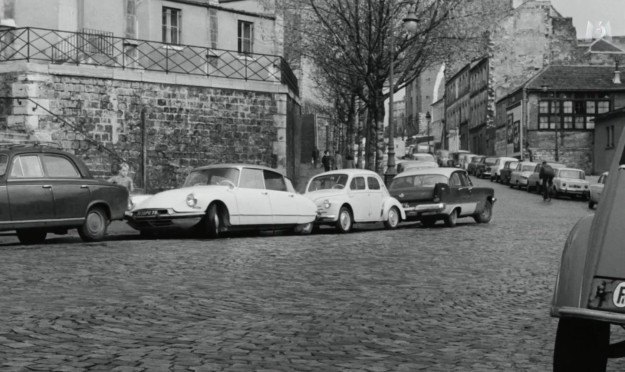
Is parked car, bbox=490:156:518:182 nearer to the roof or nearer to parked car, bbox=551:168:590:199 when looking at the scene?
the roof

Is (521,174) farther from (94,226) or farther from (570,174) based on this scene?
(94,226)

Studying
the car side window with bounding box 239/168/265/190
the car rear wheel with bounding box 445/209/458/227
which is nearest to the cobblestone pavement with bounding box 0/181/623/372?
the car side window with bounding box 239/168/265/190

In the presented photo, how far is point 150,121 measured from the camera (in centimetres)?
2925

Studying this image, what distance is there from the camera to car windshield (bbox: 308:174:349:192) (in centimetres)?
2102

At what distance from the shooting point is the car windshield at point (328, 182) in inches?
827

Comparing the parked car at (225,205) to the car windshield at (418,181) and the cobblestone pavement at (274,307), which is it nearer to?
the cobblestone pavement at (274,307)

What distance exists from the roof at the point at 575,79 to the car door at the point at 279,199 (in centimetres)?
4643

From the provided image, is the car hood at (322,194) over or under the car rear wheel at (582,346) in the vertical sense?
over

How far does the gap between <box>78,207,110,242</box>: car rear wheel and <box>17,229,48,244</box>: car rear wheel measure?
74 cm

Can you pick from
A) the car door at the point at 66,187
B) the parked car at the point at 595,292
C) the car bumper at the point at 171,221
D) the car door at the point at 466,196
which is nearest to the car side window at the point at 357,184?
the car door at the point at 466,196

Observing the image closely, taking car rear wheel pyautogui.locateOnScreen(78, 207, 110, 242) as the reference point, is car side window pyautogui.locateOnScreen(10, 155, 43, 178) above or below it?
above

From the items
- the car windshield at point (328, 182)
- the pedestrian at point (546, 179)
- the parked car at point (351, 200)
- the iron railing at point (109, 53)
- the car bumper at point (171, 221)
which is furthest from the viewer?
the pedestrian at point (546, 179)

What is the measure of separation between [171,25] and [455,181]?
14.6 metres

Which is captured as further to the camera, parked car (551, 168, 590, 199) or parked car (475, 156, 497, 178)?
parked car (475, 156, 497, 178)
